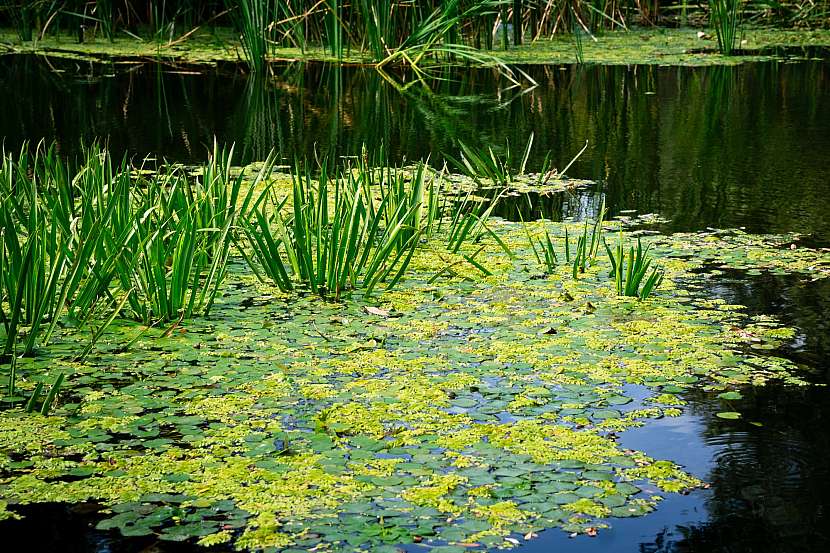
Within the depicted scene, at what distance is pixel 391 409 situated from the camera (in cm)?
260

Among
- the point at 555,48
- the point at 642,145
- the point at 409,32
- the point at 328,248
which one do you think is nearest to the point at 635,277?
the point at 328,248

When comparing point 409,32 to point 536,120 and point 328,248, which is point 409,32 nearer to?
point 536,120

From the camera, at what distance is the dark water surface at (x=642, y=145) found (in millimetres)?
2160

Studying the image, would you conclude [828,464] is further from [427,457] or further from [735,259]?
[735,259]

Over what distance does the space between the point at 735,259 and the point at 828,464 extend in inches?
62.2

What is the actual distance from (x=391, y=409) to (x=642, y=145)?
3896 millimetres

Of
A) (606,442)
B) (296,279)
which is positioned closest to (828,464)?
(606,442)

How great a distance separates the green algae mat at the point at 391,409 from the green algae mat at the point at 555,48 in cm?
594

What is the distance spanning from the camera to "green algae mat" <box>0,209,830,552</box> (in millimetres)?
2125

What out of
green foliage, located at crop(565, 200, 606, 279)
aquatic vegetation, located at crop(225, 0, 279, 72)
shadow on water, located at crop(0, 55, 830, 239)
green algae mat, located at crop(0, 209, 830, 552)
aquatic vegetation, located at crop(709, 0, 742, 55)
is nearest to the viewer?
green algae mat, located at crop(0, 209, 830, 552)

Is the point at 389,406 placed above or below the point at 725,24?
below

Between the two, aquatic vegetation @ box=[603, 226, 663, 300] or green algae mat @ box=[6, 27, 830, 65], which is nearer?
aquatic vegetation @ box=[603, 226, 663, 300]

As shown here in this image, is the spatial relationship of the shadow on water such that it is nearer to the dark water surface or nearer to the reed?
the dark water surface

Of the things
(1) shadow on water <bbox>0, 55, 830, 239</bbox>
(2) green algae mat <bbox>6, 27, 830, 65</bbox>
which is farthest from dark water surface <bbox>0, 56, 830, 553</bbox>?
(2) green algae mat <bbox>6, 27, 830, 65</bbox>
